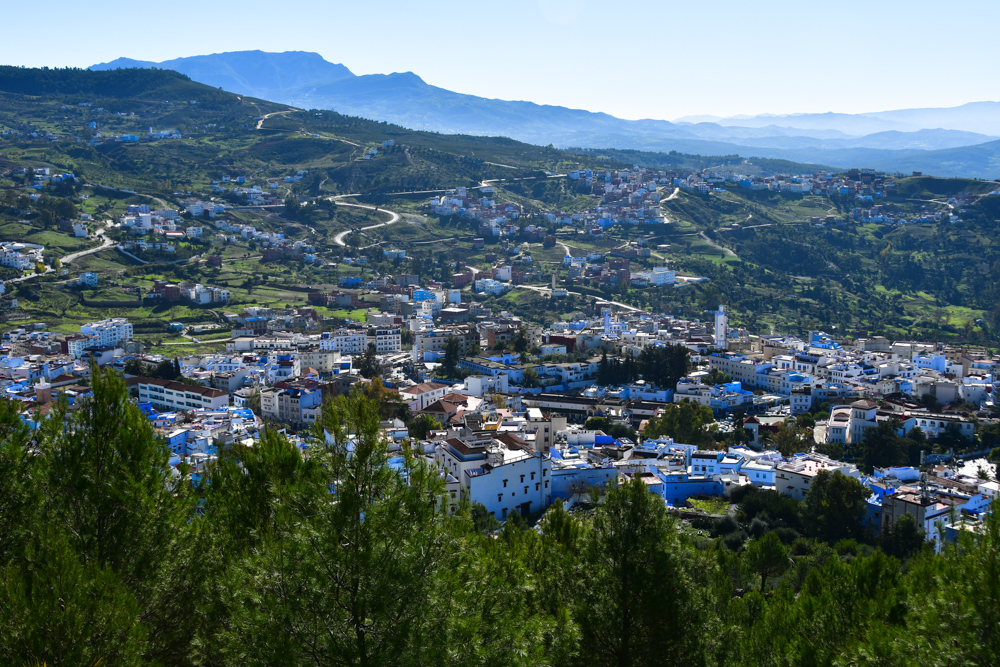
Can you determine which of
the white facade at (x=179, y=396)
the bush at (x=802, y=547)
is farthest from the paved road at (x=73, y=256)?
the bush at (x=802, y=547)

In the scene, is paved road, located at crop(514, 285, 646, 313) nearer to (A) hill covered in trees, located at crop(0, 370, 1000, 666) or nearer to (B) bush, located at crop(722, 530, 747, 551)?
(B) bush, located at crop(722, 530, 747, 551)

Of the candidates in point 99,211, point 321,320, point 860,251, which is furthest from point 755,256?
point 99,211

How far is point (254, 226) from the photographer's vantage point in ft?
155

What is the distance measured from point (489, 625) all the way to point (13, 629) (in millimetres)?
1845

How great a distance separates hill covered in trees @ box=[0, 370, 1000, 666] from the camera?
3.38 meters

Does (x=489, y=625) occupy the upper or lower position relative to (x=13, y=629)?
lower

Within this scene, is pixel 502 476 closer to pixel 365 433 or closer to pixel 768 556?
A: pixel 768 556

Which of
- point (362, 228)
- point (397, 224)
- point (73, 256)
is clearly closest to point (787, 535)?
point (73, 256)

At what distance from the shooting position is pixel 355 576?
A: 342 centimetres

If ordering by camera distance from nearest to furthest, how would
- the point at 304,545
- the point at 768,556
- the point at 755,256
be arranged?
the point at 304,545 < the point at 768,556 < the point at 755,256

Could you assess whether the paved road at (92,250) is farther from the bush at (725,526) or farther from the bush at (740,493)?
the bush at (725,526)

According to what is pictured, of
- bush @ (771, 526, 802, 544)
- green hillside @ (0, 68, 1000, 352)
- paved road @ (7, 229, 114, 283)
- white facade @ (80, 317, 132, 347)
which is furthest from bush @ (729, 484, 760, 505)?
paved road @ (7, 229, 114, 283)

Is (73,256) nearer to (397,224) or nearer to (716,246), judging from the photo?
(397,224)

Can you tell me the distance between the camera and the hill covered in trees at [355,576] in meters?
3.38
